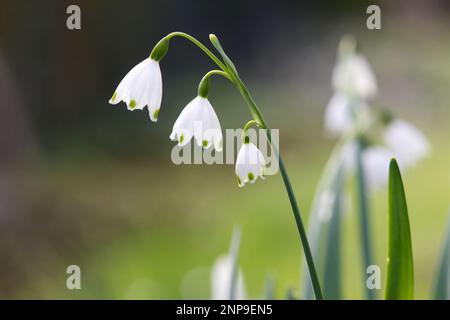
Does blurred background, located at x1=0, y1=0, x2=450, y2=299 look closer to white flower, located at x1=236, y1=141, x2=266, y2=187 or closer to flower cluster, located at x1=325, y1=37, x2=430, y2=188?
flower cluster, located at x1=325, y1=37, x2=430, y2=188

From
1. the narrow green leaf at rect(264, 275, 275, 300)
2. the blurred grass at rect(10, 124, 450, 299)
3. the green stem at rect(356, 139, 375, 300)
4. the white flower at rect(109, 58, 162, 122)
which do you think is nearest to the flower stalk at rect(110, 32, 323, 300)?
the white flower at rect(109, 58, 162, 122)

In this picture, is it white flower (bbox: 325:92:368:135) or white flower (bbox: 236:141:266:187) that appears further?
white flower (bbox: 325:92:368:135)

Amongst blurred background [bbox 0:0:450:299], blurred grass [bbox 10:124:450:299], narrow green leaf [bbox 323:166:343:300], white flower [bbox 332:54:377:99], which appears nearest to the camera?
narrow green leaf [bbox 323:166:343:300]

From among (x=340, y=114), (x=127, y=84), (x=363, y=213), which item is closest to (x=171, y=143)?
(x=340, y=114)

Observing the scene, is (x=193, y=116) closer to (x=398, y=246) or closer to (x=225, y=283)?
(x=398, y=246)

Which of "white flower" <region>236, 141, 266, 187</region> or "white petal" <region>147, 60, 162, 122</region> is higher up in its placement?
"white petal" <region>147, 60, 162, 122</region>

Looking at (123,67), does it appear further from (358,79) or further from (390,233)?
(390,233)
